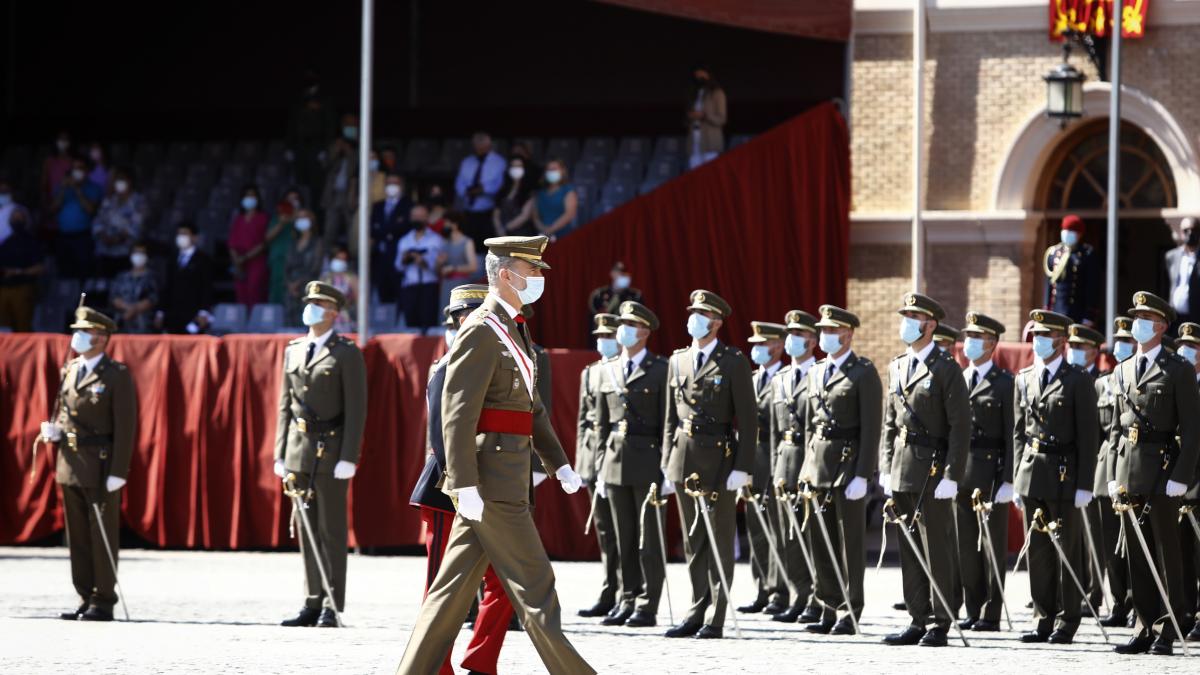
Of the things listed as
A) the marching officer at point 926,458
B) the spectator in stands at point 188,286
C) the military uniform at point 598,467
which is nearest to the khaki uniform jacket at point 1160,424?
the marching officer at point 926,458

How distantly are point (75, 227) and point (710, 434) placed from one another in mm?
13222

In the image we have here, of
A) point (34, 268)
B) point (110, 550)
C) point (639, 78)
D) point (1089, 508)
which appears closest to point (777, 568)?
point (1089, 508)

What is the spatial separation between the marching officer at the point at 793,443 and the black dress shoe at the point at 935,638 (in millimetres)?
1333

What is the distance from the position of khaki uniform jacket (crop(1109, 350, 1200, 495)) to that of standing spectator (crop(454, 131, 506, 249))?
10789 mm

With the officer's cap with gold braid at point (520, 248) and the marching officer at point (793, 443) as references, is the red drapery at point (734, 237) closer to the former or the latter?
the marching officer at point (793, 443)

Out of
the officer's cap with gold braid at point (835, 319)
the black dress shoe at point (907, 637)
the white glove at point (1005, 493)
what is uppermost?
the officer's cap with gold braid at point (835, 319)

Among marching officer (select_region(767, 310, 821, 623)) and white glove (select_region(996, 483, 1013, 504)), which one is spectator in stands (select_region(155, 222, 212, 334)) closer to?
marching officer (select_region(767, 310, 821, 623))

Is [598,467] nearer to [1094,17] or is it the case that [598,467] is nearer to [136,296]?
[1094,17]

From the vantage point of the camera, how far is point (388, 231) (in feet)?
67.5

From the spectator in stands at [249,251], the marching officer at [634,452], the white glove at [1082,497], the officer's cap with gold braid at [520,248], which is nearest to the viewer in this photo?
the officer's cap with gold braid at [520,248]

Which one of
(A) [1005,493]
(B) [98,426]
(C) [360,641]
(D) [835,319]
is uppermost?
(D) [835,319]

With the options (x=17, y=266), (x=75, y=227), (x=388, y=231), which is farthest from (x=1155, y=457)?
(x=75, y=227)

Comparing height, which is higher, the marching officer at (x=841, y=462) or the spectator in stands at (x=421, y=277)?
the spectator in stands at (x=421, y=277)

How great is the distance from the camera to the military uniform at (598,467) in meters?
12.5
